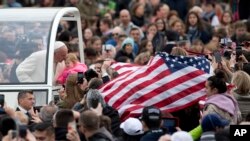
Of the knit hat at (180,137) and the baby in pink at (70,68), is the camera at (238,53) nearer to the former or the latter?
the baby in pink at (70,68)

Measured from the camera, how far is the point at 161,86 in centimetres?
2172

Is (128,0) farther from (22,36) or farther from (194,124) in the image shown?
(194,124)

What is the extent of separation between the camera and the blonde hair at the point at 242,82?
67.1 feet

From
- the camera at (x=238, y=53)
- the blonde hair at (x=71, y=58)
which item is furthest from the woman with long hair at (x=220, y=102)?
the blonde hair at (x=71, y=58)

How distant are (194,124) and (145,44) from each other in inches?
→ 425

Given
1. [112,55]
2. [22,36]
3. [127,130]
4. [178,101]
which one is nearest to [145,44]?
[112,55]

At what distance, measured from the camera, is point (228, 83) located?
21.3m

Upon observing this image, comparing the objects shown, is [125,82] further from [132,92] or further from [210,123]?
[210,123]

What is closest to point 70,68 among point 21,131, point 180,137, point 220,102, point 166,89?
point 166,89

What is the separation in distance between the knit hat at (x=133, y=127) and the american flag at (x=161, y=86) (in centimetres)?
233

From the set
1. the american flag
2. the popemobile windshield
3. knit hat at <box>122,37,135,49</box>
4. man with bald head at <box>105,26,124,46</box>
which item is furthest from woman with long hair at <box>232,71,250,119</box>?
man with bald head at <box>105,26,124,46</box>

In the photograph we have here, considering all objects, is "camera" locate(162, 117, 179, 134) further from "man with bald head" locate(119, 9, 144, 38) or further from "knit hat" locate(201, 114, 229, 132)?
"man with bald head" locate(119, 9, 144, 38)

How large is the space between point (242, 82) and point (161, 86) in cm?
168

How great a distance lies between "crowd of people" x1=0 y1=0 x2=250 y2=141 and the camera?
58.7 ft
